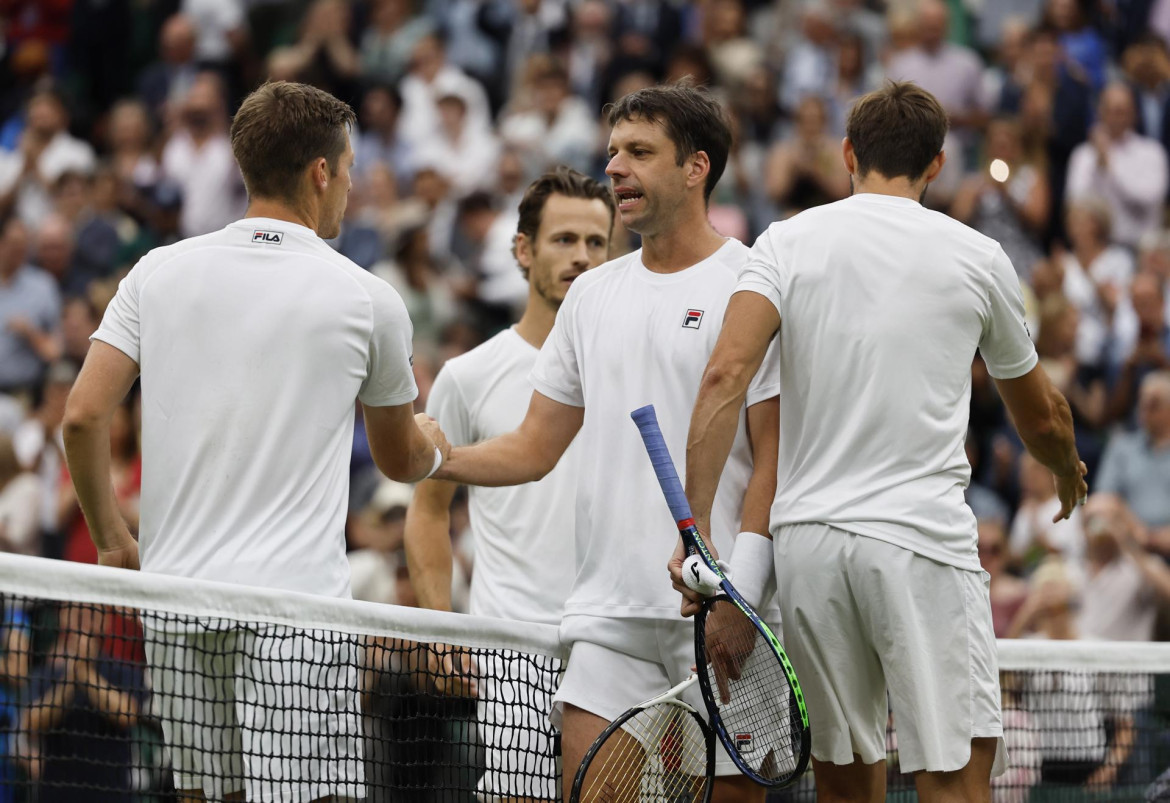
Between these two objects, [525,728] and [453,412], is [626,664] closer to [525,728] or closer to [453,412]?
[525,728]

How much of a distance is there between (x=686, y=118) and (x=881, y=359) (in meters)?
1.18

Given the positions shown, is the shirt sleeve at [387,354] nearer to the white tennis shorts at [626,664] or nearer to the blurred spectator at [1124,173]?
the white tennis shorts at [626,664]

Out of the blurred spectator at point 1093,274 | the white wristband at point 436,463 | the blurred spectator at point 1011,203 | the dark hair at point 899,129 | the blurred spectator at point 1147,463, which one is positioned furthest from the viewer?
the blurred spectator at point 1011,203

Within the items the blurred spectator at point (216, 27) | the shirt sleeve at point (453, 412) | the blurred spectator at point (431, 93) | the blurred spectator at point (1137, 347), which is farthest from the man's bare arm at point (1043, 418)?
the blurred spectator at point (216, 27)

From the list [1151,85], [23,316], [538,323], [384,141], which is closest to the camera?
[538,323]

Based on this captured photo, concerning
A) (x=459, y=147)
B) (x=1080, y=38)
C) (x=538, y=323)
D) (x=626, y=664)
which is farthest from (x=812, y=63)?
(x=626, y=664)

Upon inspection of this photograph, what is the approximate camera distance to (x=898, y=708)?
4.73 metres

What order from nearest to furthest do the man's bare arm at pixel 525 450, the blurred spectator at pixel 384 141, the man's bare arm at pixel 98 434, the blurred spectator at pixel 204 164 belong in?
the man's bare arm at pixel 98 434, the man's bare arm at pixel 525 450, the blurred spectator at pixel 204 164, the blurred spectator at pixel 384 141

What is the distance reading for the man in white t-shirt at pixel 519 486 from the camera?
6250 millimetres

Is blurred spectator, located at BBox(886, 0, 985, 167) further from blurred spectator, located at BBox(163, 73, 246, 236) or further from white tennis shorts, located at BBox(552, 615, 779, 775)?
white tennis shorts, located at BBox(552, 615, 779, 775)

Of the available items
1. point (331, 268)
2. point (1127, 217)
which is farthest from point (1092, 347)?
point (331, 268)

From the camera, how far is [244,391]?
464 cm

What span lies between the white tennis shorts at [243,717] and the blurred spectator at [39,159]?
436 inches

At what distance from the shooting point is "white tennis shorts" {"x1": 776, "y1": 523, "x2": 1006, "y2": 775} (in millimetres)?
4688
